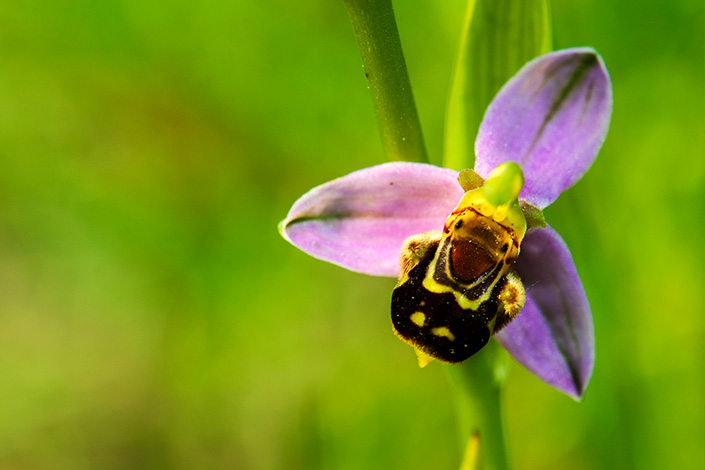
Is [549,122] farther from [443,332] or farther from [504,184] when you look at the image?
[443,332]

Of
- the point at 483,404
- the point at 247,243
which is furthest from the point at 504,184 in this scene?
the point at 247,243

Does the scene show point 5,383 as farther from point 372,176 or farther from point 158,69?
point 372,176

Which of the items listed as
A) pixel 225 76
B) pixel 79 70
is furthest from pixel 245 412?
pixel 79 70

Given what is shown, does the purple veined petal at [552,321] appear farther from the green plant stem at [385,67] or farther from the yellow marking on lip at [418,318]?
the green plant stem at [385,67]

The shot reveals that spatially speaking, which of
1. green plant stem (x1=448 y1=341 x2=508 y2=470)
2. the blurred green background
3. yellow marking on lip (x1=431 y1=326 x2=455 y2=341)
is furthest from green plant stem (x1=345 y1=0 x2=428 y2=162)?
the blurred green background

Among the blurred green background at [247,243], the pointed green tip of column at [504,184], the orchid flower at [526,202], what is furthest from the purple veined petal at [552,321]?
the blurred green background at [247,243]

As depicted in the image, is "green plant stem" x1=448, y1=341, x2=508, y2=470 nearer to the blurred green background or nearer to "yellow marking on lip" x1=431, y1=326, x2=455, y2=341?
"yellow marking on lip" x1=431, y1=326, x2=455, y2=341
